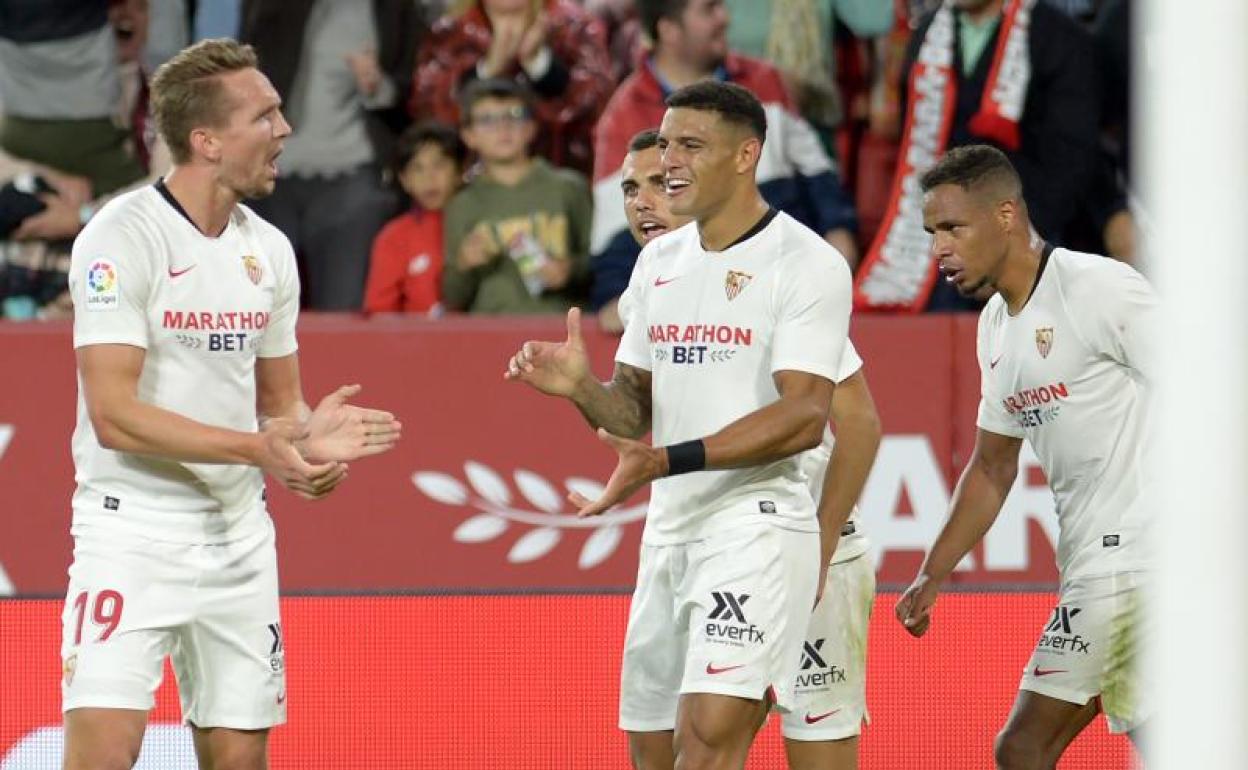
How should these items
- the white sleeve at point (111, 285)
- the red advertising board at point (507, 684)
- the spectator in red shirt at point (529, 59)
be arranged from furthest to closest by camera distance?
the spectator in red shirt at point (529, 59), the red advertising board at point (507, 684), the white sleeve at point (111, 285)

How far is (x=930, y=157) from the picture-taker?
28.4 feet

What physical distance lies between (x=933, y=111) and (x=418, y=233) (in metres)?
2.31

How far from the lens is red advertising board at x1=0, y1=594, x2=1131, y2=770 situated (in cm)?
642

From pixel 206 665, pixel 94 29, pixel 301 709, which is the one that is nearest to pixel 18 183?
pixel 94 29

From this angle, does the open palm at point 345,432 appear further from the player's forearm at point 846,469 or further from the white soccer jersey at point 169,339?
the player's forearm at point 846,469

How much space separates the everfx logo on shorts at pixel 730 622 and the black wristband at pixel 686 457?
373 mm

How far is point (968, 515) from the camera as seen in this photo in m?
5.97

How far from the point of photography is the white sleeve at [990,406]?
5.91 meters

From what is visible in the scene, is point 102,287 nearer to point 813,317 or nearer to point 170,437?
point 170,437

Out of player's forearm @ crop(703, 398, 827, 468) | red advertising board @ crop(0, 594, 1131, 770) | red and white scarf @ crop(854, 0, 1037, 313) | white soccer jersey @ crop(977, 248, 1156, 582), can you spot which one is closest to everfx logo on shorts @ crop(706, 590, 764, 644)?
player's forearm @ crop(703, 398, 827, 468)

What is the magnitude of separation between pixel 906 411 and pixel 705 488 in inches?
141

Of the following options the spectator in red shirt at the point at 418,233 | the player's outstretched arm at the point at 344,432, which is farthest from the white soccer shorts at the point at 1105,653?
the spectator in red shirt at the point at 418,233

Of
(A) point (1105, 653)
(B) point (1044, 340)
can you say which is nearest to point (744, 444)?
(B) point (1044, 340)

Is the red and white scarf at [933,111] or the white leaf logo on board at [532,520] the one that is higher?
the red and white scarf at [933,111]
